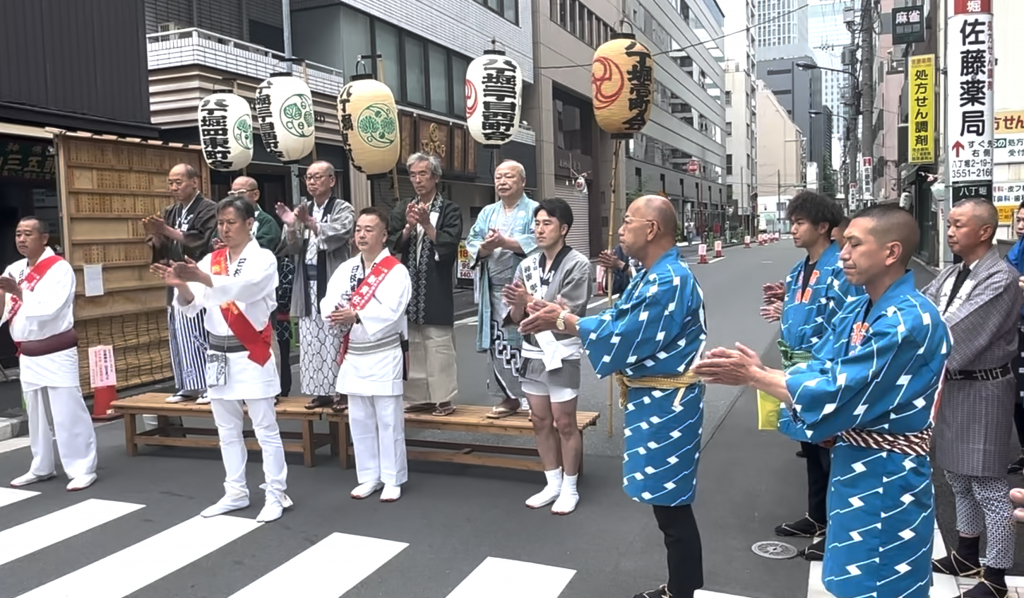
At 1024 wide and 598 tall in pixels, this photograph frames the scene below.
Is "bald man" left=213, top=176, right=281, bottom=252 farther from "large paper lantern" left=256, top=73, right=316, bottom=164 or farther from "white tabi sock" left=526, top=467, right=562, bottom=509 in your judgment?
"white tabi sock" left=526, top=467, right=562, bottom=509

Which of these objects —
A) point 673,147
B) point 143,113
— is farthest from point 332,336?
point 673,147

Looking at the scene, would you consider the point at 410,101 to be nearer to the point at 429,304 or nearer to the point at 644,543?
the point at 429,304

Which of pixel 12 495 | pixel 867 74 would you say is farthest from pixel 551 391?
pixel 867 74

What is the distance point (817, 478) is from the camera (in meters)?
4.46

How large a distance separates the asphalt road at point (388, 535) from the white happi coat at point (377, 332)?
0.82 m

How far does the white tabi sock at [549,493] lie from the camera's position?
16.8 ft

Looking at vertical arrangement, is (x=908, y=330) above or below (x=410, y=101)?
below

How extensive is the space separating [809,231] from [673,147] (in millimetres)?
49709

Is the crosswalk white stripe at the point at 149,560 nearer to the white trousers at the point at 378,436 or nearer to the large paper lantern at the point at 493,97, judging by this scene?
the white trousers at the point at 378,436

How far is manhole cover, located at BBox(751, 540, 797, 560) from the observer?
4.28 m

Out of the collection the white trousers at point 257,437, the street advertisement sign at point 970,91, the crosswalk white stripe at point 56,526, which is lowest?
the crosswalk white stripe at point 56,526

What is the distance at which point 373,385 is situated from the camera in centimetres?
517

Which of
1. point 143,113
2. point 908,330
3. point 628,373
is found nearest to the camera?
point 908,330

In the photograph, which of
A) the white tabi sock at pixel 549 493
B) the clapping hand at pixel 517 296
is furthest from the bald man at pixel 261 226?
the clapping hand at pixel 517 296
